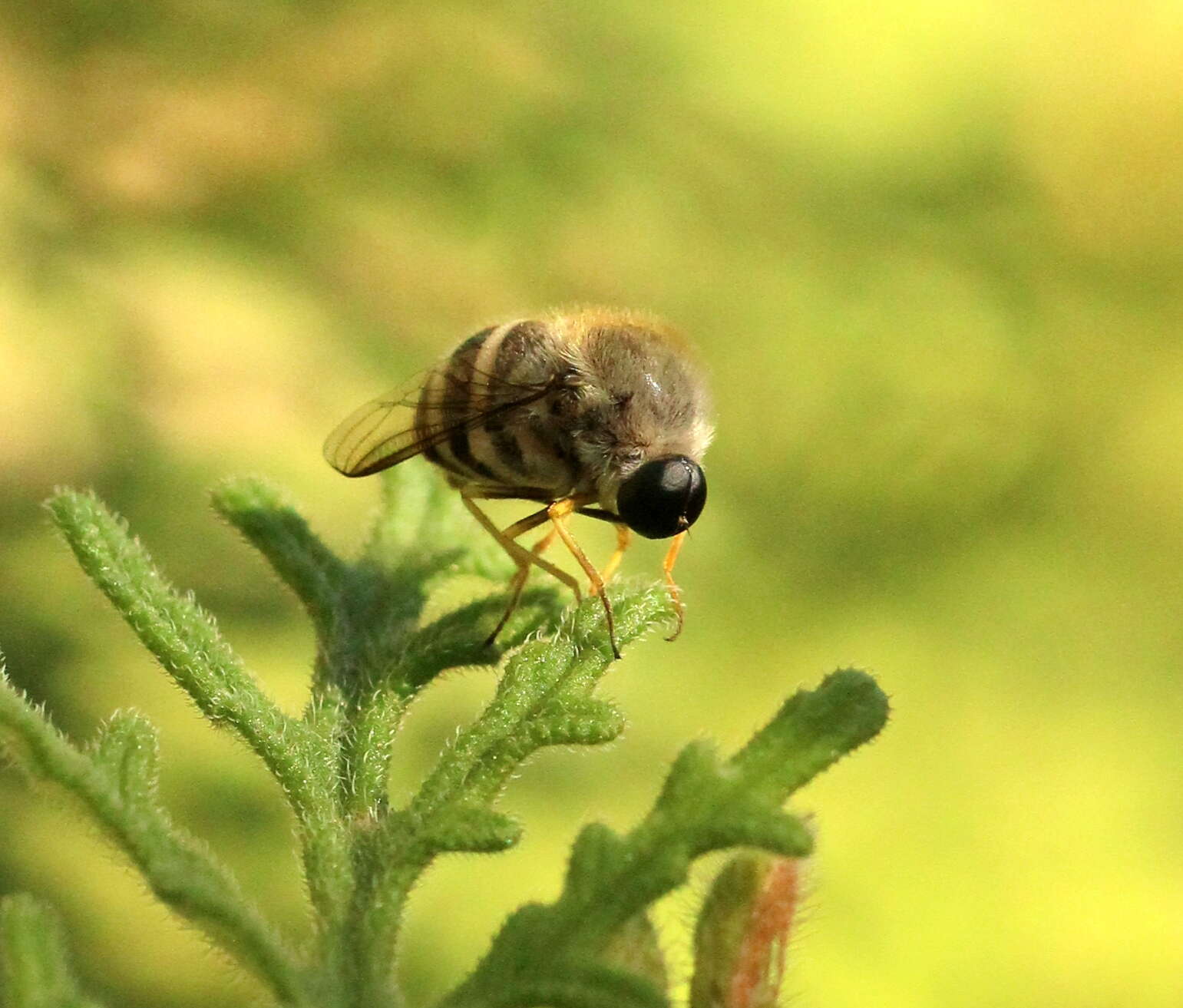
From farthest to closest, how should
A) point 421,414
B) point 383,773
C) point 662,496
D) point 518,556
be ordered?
point 421,414 → point 662,496 → point 518,556 → point 383,773

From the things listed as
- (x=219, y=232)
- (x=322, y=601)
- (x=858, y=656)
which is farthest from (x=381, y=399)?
(x=219, y=232)

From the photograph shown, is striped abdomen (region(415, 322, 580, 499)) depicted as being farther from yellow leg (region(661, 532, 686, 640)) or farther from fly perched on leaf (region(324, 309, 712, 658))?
yellow leg (region(661, 532, 686, 640))

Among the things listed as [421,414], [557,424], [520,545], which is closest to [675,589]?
[520,545]

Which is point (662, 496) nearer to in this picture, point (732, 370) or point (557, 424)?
point (557, 424)

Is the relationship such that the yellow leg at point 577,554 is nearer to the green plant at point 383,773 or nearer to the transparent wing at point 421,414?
the green plant at point 383,773

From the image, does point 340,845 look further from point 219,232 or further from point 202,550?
point 219,232

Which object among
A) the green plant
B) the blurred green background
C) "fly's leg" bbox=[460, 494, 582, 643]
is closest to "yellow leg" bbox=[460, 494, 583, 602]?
"fly's leg" bbox=[460, 494, 582, 643]
